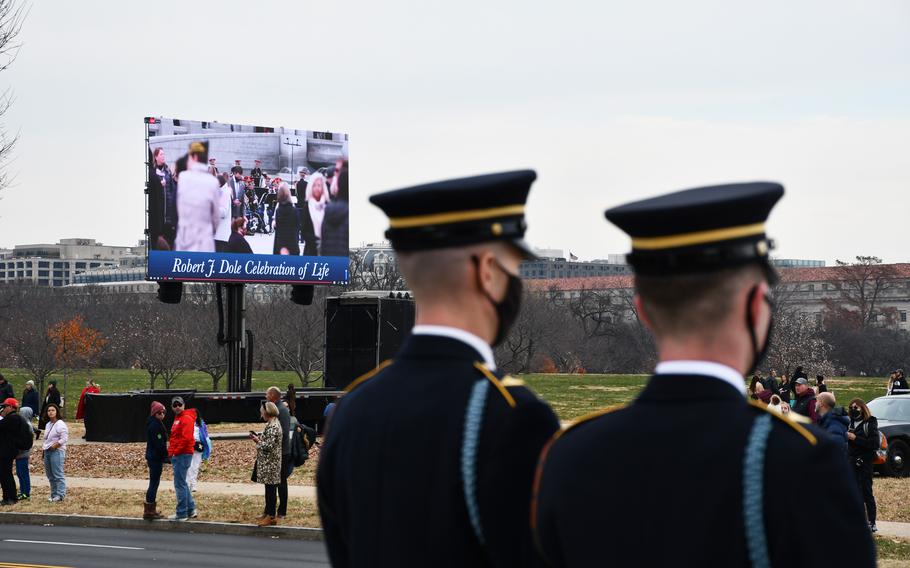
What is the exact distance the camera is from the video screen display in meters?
36.2

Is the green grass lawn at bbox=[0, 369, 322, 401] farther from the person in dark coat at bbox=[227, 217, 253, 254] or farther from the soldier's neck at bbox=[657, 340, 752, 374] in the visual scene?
the soldier's neck at bbox=[657, 340, 752, 374]

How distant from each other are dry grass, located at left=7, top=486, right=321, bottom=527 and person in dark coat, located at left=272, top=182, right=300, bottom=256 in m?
15.1

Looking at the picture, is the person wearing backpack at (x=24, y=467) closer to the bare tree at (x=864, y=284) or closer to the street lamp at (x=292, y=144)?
the street lamp at (x=292, y=144)

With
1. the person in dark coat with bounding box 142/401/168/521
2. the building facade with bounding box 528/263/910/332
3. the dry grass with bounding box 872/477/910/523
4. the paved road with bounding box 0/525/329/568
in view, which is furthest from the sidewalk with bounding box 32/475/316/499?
the building facade with bounding box 528/263/910/332

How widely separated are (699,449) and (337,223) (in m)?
36.4

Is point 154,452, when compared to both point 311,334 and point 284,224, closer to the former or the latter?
point 284,224

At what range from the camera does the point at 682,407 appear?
2.72 meters

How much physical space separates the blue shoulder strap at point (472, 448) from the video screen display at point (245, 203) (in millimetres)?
33696

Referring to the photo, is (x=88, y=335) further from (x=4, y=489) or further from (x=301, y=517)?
(x=301, y=517)

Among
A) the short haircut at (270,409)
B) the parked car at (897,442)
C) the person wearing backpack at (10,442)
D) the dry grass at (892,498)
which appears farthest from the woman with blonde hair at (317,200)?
the short haircut at (270,409)

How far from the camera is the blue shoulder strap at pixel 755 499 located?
2.50 meters

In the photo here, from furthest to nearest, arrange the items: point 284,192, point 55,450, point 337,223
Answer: point 337,223 → point 284,192 → point 55,450

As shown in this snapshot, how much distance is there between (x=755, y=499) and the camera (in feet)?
8.27

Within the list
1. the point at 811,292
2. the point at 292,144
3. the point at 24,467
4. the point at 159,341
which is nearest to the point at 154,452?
the point at 24,467
